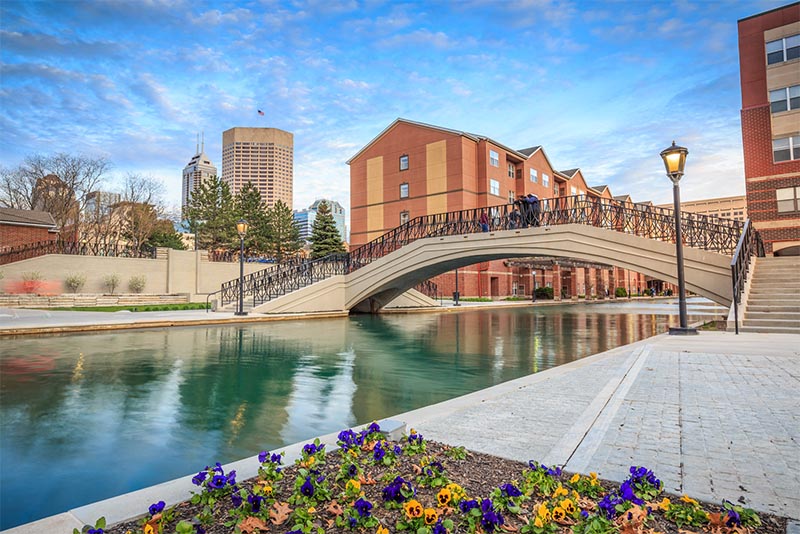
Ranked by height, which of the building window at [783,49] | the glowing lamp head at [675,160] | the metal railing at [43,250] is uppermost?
the building window at [783,49]

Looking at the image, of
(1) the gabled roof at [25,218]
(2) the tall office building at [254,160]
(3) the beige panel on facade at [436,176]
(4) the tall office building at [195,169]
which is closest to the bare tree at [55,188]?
(1) the gabled roof at [25,218]

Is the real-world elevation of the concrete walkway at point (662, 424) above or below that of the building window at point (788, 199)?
below

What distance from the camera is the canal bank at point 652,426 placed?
2949 mm

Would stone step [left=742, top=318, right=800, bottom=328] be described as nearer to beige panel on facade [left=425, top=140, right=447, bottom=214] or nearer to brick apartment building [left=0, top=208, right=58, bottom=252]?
beige panel on facade [left=425, top=140, right=447, bottom=214]

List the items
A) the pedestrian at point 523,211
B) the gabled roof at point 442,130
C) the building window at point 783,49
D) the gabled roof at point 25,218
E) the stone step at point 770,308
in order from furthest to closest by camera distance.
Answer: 1. the gabled roof at point 442,130
2. the gabled roof at point 25,218
3. the building window at point 783,49
4. the pedestrian at point 523,211
5. the stone step at point 770,308

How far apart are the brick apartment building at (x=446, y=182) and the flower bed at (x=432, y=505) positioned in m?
38.7

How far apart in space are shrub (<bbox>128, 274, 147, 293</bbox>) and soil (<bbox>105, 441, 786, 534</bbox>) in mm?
29136

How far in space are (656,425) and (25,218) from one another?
40305mm

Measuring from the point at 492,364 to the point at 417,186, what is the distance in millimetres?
35133

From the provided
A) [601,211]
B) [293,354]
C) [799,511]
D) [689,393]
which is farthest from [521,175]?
[799,511]

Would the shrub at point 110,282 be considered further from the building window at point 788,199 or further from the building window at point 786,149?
the building window at point 786,149

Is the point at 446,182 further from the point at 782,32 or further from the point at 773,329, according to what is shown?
the point at 773,329

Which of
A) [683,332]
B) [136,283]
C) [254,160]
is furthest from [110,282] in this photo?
[254,160]

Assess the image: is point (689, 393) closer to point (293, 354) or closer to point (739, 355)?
point (739, 355)
